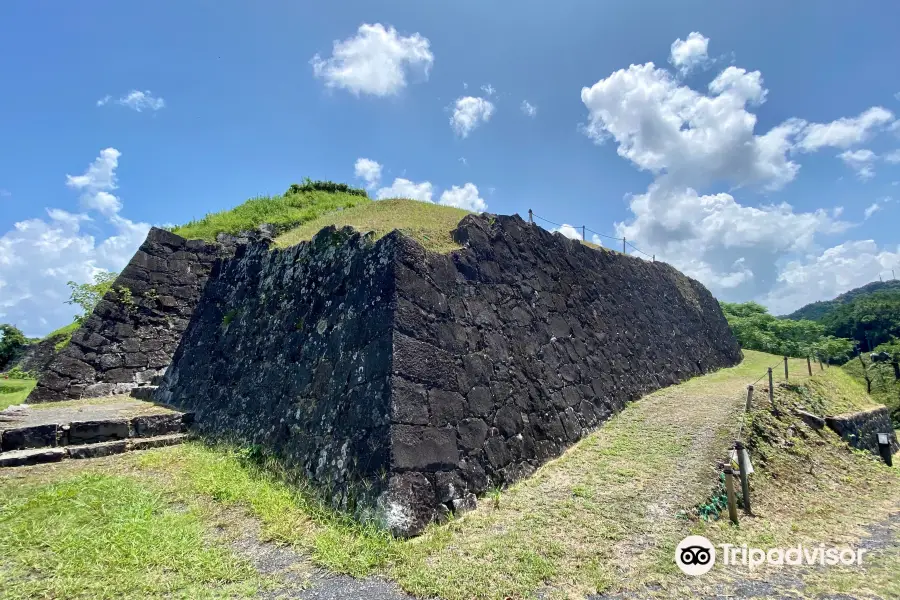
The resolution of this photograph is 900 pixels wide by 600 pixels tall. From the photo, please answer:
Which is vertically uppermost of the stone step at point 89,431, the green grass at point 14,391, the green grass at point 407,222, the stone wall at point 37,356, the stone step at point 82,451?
the green grass at point 407,222

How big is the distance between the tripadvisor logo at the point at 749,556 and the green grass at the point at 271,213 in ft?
37.7

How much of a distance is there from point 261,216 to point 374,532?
1268cm

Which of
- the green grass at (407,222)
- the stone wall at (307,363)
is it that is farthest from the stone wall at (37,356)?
the green grass at (407,222)

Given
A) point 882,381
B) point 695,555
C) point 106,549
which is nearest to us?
point 106,549

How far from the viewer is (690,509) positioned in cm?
521

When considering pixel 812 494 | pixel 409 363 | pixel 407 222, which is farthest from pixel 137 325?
pixel 812 494

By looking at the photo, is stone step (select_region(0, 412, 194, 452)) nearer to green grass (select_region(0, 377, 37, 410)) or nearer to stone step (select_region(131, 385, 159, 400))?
stone step (select_region(131, 385, 159, 400))

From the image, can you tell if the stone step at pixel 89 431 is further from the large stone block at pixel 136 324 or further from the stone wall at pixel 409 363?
the large stone block at pixel 136 324

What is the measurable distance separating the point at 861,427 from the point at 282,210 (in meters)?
16.9

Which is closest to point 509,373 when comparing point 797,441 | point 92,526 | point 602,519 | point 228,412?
point 602,519

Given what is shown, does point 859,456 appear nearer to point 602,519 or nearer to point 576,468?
point 576,468

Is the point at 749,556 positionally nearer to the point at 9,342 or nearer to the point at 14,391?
the point at 14,391

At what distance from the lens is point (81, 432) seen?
6.63 metres

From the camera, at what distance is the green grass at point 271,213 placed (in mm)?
13703
